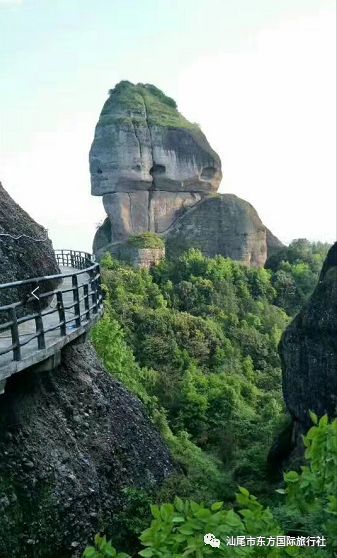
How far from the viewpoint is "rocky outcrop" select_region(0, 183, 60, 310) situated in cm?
1326

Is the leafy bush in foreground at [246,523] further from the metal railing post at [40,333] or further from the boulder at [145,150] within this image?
the boulder at [145,150]

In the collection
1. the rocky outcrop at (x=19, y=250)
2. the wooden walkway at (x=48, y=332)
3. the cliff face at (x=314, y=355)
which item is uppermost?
the rocky outcrop at (x=19, y=250)

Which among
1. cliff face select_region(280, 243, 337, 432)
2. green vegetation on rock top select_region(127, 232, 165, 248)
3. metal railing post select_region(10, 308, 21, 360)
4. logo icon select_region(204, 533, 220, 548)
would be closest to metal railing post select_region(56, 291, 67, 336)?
metal railing post select_region(10, 308, 21, 360)

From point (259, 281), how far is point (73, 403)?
42.1 m

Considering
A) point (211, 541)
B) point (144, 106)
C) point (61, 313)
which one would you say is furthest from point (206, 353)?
point (211, 541)

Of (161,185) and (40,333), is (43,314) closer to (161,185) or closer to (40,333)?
(40,333)

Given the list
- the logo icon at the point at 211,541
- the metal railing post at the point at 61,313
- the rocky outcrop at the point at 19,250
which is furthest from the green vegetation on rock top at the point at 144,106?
the logo icon at the point at 211,541

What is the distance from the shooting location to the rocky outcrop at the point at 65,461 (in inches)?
386

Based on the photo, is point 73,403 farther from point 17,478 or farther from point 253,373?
point 253,373

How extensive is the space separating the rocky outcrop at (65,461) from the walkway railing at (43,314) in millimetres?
989

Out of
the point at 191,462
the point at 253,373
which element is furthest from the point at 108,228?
the point at 191,462

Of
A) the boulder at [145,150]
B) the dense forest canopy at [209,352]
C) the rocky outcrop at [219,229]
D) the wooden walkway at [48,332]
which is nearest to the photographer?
the wooden walkway at [48,332]

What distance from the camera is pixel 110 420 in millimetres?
14000

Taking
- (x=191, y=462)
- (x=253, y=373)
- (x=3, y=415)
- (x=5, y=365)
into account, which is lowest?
(x=253, y=373)
